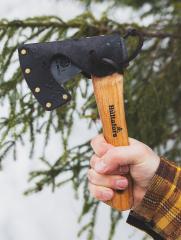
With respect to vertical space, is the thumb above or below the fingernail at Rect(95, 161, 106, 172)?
above

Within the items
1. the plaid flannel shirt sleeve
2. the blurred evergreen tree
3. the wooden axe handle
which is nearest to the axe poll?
the wooden axe handle

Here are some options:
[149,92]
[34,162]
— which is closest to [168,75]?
[149,92]

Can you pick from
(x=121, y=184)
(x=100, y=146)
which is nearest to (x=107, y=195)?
(x=121, y=184)

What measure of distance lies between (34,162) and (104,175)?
451cm

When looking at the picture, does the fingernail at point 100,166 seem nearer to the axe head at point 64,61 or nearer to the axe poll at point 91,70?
the axe poll at point 91,70

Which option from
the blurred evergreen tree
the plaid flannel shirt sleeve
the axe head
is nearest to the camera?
the axe head

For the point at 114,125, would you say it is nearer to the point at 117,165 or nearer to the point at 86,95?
the point at 117,165

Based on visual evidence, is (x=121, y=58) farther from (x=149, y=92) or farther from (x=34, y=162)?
(x=34, y=162)

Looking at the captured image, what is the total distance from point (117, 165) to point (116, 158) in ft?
0.11

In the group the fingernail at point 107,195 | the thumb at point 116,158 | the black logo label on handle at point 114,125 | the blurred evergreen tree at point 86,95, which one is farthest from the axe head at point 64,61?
the blurred evergreen tree at point 86,95

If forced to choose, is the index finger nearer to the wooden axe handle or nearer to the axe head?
the wooden axe handle

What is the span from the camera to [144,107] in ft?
13.1

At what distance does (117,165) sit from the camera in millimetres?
1956

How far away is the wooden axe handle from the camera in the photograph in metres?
1.93
